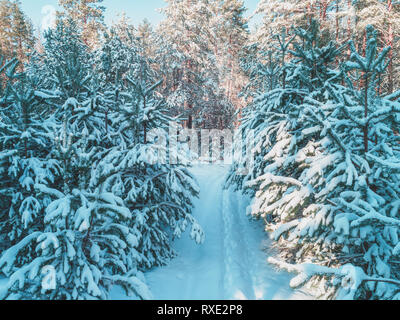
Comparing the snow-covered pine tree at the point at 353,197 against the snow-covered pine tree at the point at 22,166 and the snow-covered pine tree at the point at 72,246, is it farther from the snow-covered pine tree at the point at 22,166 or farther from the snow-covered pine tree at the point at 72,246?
the snow-covered pine tree at the point at 22,166

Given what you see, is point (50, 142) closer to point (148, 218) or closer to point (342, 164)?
point (148, 218)

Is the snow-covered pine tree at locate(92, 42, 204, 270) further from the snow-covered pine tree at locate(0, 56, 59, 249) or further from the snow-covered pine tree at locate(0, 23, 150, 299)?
the snow-covered pine tree at locate(0, 56, 59, 249)

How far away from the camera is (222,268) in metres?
8.55

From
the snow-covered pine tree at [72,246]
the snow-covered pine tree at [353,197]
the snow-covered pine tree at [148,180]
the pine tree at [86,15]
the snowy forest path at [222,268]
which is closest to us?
the snow-covered pine tree at [72,246]

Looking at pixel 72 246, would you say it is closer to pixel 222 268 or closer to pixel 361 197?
pixel 222 268

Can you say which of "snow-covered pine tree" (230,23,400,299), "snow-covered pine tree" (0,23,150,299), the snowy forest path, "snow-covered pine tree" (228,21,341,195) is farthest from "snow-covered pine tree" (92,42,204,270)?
"snow-covered pine tree" (230,23,400,299)

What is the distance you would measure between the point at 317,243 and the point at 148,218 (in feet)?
15.6

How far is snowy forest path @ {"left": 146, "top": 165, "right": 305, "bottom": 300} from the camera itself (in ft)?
23.5

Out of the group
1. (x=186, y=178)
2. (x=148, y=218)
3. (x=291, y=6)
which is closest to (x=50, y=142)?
(x=148, y=218)

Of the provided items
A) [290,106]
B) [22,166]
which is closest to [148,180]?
[22,166]

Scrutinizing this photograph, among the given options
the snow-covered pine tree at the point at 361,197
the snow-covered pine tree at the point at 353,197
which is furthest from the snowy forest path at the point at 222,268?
the snow-covered pine tree at the point at 361,197

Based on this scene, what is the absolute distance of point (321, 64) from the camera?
28.8 ft

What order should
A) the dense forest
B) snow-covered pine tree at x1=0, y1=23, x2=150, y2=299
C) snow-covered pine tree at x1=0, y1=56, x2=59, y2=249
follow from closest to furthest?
snow-covered pine tree at x1=0, y1=23, x2=150, y2=299 → the dense forest → snow-covered pine tree at x1=0, y1=56, x2=59, y2=249

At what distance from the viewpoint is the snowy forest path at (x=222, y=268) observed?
7160 millimetres
